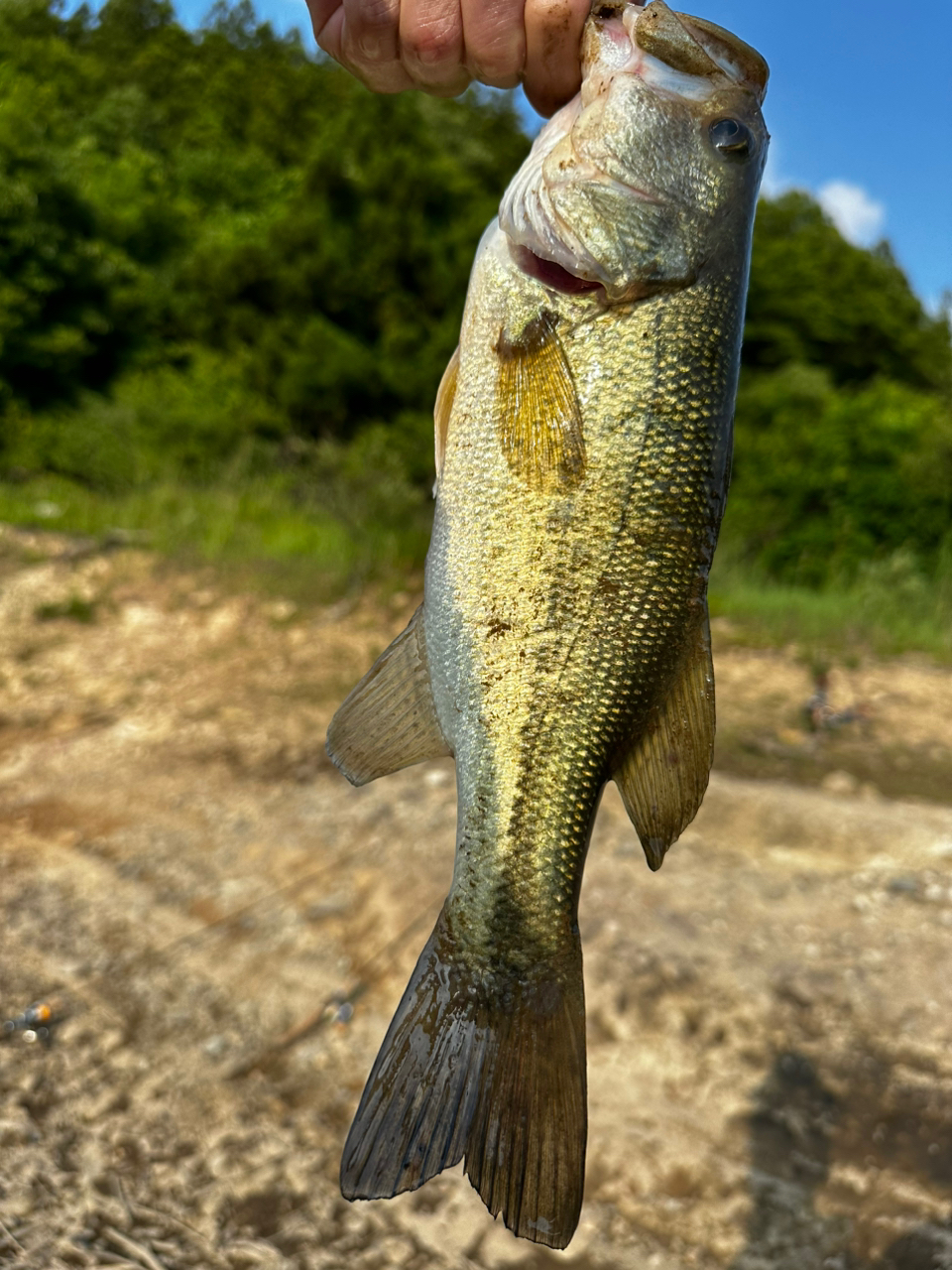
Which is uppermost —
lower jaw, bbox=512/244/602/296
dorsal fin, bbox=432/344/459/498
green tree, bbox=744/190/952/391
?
green tree, bbox=744/190/952/391

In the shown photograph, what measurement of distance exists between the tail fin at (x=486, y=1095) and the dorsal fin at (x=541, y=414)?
0.80 meters

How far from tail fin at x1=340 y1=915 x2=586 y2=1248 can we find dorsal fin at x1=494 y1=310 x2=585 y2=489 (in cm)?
80

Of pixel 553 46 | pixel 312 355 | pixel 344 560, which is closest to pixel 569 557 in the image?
pixel 553 46

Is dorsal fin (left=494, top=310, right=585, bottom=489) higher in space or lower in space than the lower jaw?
lower

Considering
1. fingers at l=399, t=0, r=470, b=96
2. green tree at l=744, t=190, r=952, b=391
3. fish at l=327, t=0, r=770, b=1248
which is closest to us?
fish at l=327, t=0, r=770, b=1248

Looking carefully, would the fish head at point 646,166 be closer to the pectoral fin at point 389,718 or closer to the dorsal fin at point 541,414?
the dorsal fin at point 541,414

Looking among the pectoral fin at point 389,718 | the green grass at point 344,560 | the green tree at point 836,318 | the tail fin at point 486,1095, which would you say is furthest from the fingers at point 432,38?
the green tree at point 836,318

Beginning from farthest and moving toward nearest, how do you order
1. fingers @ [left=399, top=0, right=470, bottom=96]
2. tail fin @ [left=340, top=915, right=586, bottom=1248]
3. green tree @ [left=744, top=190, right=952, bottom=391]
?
green tree @ [left=744, top=190, right=952, bottom=391] < fingers @ [left=399, top=0, right=470, bottom=96] < tail fin @ [left=340, top=915, right=586, bottom=1248]

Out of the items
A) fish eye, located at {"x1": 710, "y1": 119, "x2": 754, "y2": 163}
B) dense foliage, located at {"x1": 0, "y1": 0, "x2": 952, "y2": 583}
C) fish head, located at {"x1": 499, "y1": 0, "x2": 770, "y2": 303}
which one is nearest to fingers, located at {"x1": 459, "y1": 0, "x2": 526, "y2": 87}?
fish head, located at {"x1": 499, "y1": 0, "x2": 770, "y2": 303}

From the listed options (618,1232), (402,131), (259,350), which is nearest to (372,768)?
(618,1232)

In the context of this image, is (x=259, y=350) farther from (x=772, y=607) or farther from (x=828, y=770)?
(x=828, y=770)

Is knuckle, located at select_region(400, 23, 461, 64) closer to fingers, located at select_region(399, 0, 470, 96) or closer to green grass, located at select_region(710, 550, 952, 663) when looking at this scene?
fingers, located at select_region(399, 0, 470, 96)

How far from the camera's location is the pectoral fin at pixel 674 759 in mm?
1539

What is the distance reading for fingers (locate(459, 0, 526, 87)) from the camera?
171cm
